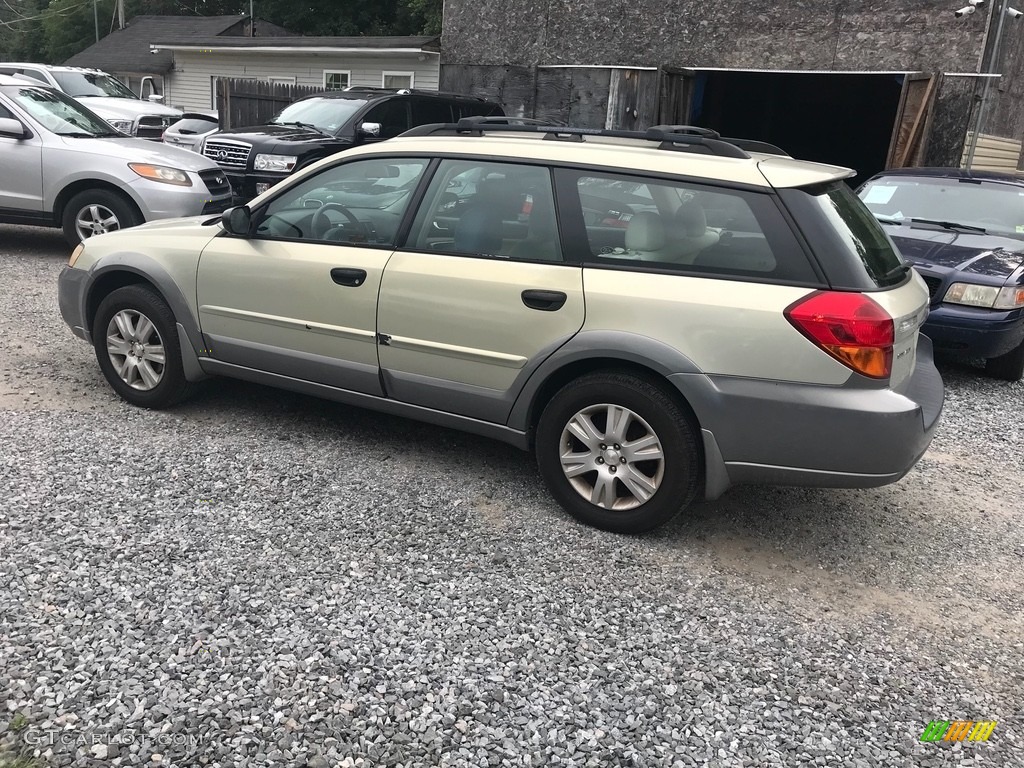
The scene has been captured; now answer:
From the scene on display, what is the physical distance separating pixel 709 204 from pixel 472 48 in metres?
13.5

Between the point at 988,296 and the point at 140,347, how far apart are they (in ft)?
18.9

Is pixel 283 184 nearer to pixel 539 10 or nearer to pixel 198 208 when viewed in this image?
pixel 198 208

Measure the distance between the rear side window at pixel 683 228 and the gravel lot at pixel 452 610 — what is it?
1.24m

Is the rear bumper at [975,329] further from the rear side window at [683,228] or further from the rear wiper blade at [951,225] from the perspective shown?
the rear side window at [683,228]

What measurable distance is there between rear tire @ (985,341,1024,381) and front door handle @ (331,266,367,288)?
4978 millimetres

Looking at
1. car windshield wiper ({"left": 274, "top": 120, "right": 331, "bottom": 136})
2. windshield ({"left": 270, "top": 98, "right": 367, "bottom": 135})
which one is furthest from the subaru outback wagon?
windshield ({"left": 270, "top": 98, "right": 367, "bottom": 135})

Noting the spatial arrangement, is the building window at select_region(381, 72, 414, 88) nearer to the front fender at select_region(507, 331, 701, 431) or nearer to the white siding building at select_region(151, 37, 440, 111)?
the white siding building at select_region(151, 37, 440, 111)

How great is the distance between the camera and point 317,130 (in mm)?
11211

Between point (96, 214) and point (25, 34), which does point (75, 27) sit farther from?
point (96, 214)

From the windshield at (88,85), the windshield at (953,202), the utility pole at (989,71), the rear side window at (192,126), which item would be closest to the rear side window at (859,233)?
the windshield at (953,202)

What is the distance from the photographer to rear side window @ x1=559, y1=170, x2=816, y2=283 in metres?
3.52

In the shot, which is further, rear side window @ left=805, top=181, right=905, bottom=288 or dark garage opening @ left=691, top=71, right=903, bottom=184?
dark garage opening @ left=691, top=71, right=903, bottom=184

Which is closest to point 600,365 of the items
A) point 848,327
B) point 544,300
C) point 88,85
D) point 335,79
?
point 544,300

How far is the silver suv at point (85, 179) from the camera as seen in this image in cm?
857
